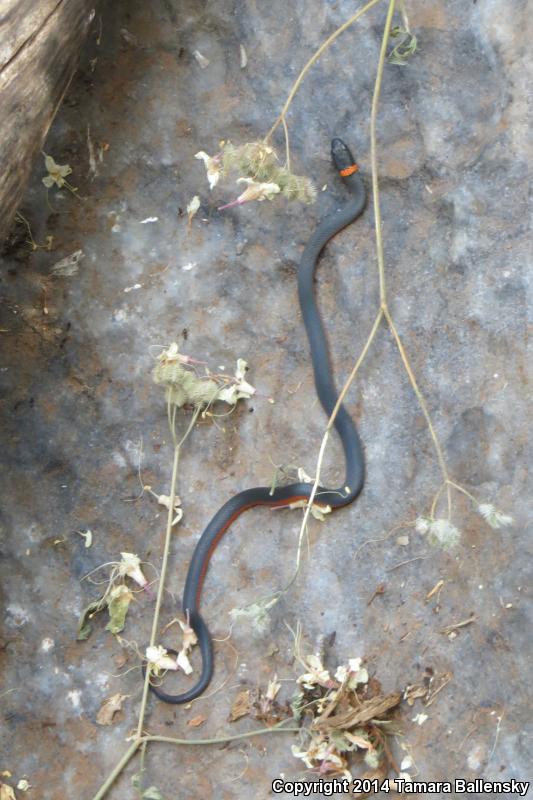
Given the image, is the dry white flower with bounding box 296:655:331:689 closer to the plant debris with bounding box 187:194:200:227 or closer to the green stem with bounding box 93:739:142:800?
the green stem with bounding box 93:739:142:800

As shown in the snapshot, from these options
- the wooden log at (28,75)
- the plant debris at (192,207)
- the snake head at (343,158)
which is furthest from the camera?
the plant debris at (192,207)

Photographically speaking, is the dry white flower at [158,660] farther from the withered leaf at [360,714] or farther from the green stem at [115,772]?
the withered leaf at [360,714]

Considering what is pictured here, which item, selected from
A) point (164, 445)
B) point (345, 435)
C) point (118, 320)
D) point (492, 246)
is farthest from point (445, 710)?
point (118, 320)

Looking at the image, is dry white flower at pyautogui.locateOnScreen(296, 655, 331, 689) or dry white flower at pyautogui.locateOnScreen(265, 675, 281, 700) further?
dry white flower at pyautogui.locateOnScreen(265, 675, 281, 700)

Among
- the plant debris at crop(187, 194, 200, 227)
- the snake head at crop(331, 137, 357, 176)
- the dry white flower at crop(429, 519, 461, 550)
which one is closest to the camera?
the dry white flower at crop(429, 519, 461, 550)

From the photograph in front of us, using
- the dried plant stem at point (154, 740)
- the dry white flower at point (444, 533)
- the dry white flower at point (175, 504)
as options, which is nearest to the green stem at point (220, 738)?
the dried plant stem at point (154, 740)

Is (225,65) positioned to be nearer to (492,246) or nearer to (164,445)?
(492,246)

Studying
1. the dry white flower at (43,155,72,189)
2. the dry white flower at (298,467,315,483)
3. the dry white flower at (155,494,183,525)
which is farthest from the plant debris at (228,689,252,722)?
the dry white flower at (43,155,72,189)
